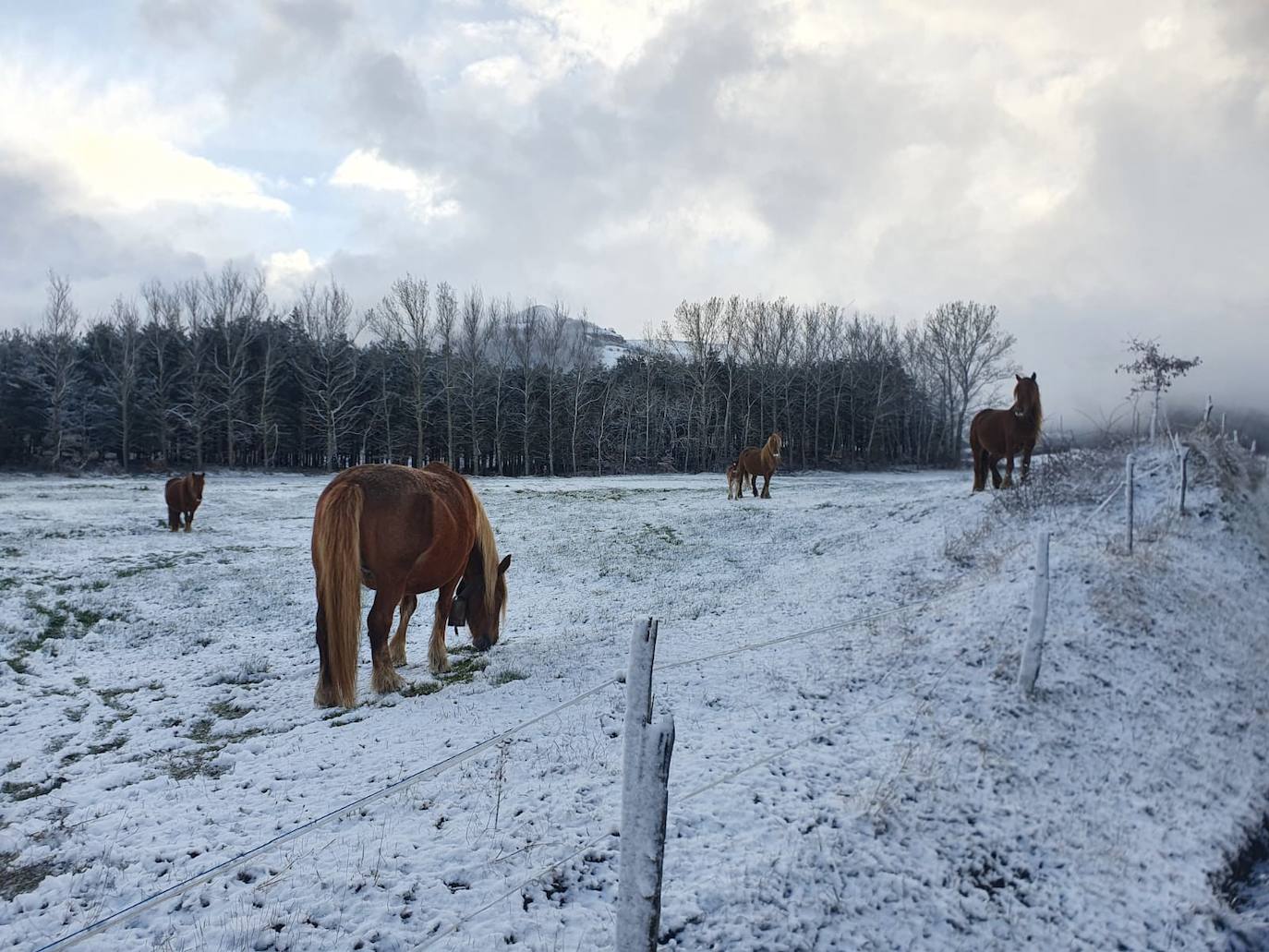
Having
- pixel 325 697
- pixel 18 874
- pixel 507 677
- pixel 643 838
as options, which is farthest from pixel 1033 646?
pixel 18 874

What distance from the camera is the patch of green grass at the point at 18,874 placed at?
311 cm

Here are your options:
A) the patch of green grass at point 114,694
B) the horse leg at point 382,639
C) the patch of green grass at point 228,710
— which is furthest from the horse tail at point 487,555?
the patch of green grass at point 114,694

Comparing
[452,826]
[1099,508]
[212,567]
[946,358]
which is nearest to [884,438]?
[946,358]

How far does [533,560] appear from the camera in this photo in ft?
43.8

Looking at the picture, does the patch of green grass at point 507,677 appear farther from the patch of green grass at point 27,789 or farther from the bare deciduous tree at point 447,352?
the bare deciduous tree at point 447,352

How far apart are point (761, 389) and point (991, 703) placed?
1624 inches

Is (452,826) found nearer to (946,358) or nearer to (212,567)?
(212,567)

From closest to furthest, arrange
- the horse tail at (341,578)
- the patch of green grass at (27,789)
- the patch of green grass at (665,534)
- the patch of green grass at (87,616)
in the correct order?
the patch of green grass at (27,789)
the horse tail at (341,578)
the patch of green grass at (87,616)
the patch of green grass at (665,534)

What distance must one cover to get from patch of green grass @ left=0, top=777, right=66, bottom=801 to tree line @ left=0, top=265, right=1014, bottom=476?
33.7 meters

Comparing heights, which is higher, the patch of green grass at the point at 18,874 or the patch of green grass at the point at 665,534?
the patch of green grass at the point at 665,534

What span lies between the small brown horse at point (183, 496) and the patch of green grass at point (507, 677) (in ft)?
40.8

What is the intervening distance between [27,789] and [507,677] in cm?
362

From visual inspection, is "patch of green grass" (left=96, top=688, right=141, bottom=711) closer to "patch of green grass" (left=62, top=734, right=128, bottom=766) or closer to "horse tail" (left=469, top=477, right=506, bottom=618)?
"patch of green grass" (left=62, top=734, right=128, bottom=766)

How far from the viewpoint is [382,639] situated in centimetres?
591
